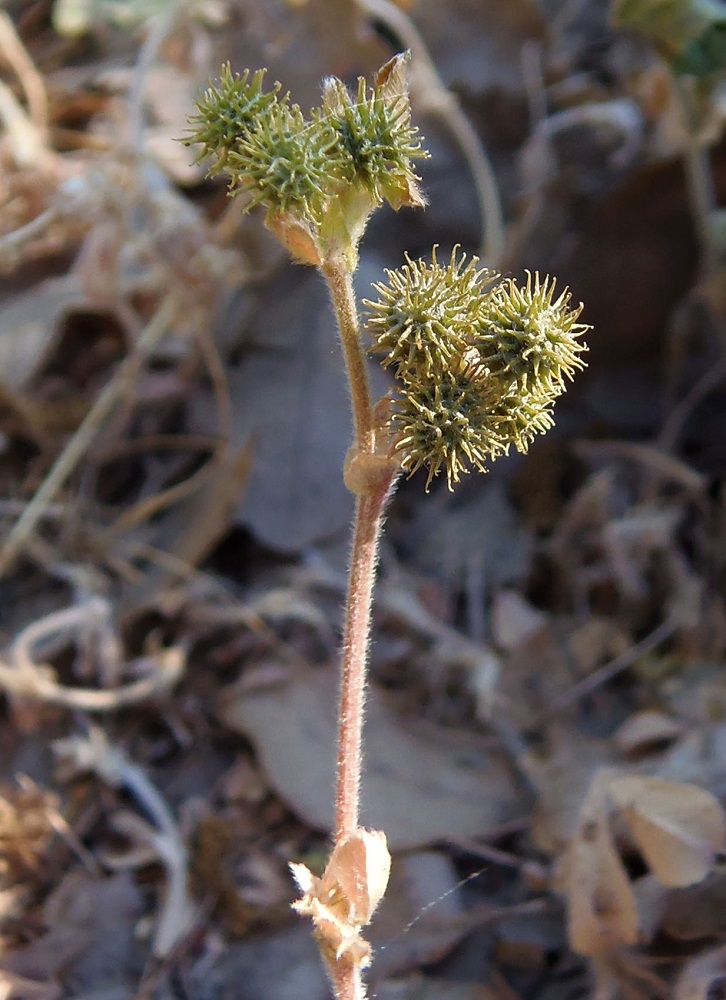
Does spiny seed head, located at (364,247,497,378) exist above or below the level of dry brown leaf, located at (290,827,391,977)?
above

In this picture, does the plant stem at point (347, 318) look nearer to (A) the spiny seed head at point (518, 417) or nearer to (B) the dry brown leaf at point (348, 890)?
(A) the spiny seed head at point (518, 417)

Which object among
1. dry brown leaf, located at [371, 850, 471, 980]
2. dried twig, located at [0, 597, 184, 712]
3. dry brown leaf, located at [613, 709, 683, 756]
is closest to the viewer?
dry brown leaf, located at [371, 850, 471, 980]

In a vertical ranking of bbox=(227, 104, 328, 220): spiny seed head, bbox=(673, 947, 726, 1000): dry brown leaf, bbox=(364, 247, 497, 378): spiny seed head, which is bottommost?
bbox=(673, 947, 726, 1000): dry brown leaf

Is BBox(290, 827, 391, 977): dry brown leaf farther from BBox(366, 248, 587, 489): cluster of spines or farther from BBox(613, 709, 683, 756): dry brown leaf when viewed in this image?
BBox(613, 709, 683, 756): dry brown leaf

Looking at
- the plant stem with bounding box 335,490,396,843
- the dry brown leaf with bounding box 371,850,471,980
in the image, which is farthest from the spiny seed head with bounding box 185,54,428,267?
the dry brown leaf with bounding box 371,850,471,980

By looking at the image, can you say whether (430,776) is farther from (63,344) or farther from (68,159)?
(68,159)

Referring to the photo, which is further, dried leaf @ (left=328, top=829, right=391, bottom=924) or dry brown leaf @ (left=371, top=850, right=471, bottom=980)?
dry brown leaf @ (left=371, top=850, right=471, bottom=980)

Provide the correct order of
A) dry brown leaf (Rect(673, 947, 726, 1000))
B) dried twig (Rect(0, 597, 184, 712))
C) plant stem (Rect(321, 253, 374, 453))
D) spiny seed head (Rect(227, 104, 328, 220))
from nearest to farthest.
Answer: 1. spiny seed head (Rect(227, 104, 328, 220))
2. plant stem (Rect(321, 253, 374, 453))
3. dry brown leaf (Rect(673, 947, 726, 1000))
4. dried twig (Rect(0, 597, 184, 712))

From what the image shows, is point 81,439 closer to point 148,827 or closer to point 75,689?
point 75,689

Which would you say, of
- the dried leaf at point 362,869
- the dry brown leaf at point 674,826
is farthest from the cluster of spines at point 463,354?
the dry brown leaf at point 674,826

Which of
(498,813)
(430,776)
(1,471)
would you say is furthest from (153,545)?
(498,813)
